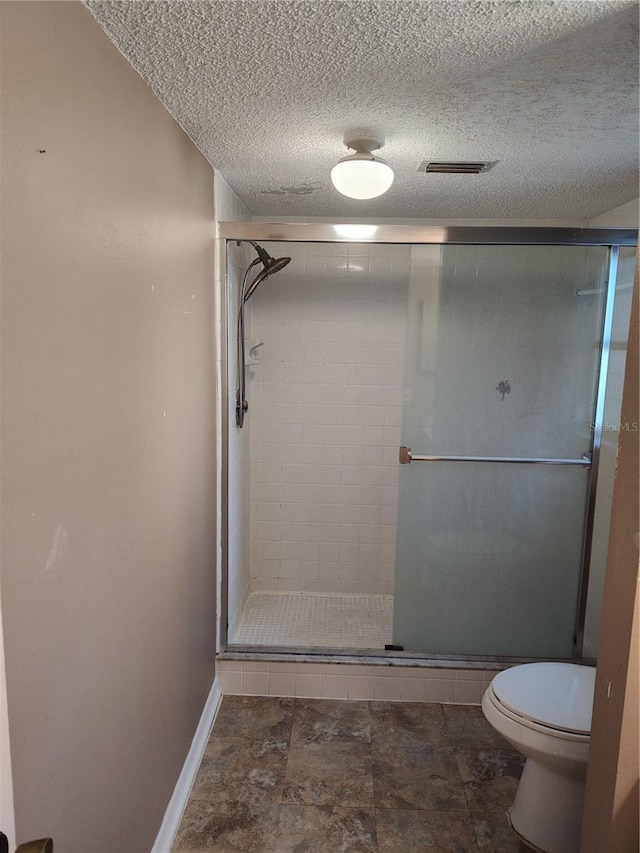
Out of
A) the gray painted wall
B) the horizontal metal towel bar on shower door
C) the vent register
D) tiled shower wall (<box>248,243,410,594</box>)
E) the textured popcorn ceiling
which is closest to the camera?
the gray painted wall

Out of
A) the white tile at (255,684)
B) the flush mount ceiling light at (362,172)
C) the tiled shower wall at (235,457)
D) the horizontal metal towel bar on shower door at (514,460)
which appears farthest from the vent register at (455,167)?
the white tile at (255,684)

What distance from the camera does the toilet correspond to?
1661mm

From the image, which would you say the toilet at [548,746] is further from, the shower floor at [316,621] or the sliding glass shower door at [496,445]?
the shower floor at [316,621]

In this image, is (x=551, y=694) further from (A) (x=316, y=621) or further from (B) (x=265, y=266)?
(B) (x=265, y=266)

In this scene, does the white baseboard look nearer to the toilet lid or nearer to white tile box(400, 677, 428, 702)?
white tile box(400, 677, 428, 702)

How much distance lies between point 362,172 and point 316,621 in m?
2.13

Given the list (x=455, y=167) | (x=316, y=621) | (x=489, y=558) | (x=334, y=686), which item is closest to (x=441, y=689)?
(x=334, y=686)

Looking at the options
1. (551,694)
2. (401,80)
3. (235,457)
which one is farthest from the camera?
(235,457)

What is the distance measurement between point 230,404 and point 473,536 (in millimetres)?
1195

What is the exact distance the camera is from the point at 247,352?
9.43ft

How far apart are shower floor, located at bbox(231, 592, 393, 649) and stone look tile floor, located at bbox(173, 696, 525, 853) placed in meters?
0.28

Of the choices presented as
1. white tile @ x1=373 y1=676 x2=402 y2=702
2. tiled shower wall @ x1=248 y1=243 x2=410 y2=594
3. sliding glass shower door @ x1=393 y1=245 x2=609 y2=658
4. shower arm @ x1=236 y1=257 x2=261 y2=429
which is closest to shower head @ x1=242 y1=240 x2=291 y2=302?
shower arm @ x1=236 y1=257 x2=261 y2=429

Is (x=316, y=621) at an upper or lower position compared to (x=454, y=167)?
lower

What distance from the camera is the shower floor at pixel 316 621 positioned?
106 inches
